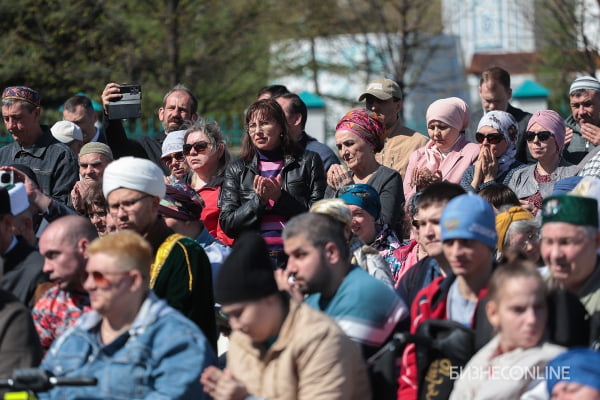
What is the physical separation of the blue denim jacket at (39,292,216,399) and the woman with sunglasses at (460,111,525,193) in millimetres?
3528

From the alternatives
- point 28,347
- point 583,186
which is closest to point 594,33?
point 583,186

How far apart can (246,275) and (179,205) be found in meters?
2.17

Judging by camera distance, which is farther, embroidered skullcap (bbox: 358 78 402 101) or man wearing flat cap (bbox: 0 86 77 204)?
embroidered skullcap (bbox: 358 78 402 101)

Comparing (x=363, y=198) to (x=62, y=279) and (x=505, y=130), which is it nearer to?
(x=505, y=130)

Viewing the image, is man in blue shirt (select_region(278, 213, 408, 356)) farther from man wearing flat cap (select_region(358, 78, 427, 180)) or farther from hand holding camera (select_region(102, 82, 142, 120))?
hand holding camera (select_region(102, 82, 142, 120))

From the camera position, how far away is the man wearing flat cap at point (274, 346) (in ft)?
15.2

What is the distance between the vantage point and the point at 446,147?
8.50 meters

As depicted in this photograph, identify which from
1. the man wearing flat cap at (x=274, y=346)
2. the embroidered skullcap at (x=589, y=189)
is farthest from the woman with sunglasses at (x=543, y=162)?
the man wearing flat cap at (x=274, y=346)

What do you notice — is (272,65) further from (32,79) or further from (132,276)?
(132,276)

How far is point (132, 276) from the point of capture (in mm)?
5055

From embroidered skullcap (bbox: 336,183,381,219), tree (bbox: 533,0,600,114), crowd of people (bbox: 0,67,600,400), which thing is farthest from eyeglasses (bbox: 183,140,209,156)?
tree (bbox: 533,0,600,114)

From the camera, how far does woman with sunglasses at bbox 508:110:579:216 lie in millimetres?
7906

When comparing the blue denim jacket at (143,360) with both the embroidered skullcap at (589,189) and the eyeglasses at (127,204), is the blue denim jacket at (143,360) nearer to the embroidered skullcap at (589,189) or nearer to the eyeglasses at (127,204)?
the eyeglasses at (127,204)

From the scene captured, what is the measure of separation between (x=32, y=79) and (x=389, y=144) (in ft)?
38.9
